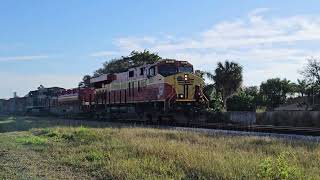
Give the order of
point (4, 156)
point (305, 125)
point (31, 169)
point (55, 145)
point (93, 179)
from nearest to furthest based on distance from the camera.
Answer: point (93, 179)
point (31, 169)
point (4, 156)
point (55, 145)
point (305, 125)

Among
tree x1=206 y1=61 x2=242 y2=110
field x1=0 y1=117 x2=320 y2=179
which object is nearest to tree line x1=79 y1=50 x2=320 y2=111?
tree x1=206 y1=61 x2=242 y2=110

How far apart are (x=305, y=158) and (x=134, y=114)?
2287 centimetres

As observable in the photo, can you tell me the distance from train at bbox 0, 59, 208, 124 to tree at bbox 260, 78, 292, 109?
34188mm

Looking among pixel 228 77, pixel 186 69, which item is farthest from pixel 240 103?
pixel 186 69

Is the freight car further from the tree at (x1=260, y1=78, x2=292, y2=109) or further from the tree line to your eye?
the tree at (x1=260, y1=78, x2=292, y2=109)

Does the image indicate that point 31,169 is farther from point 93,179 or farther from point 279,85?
point 279,85

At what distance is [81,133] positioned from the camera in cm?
2172

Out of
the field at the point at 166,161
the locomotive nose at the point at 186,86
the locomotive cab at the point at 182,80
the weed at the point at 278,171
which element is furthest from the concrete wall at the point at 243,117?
the weed at the point at 278,171

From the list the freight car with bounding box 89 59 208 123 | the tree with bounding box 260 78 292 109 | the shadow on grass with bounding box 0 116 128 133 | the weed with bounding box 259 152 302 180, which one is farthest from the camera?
the tree with bounding box 260 78 292 109

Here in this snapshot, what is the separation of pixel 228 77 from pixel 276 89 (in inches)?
696

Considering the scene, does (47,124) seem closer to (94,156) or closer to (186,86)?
(186,86)

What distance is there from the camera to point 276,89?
240 feet

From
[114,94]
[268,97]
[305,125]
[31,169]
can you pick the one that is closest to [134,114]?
[114,94]

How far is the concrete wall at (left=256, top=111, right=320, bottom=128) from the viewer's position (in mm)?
28891
